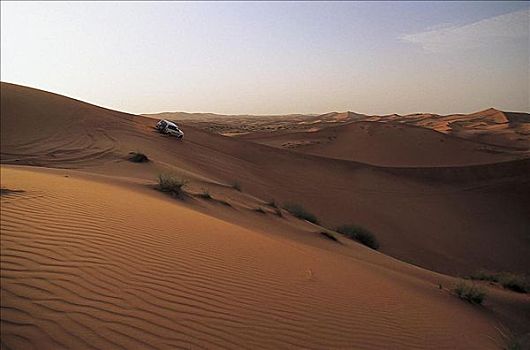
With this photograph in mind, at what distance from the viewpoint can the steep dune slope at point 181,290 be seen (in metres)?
3.19

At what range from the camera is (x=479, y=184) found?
21.1 m

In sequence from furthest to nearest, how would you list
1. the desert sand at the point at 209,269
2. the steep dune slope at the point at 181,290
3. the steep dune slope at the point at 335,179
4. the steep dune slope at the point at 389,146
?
1. the steep dune slope at the point at 389,146
2. the steep dune slope at the point at 335,179
3. the desert sand at the point at 209,269
4. the steep dune slope at the point at 181,290

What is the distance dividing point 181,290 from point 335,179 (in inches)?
674

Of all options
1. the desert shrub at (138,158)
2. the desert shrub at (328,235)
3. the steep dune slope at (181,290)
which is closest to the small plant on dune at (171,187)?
the steep dune slope at (181,290)

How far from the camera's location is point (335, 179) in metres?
20.6

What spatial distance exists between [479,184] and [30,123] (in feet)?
72.7

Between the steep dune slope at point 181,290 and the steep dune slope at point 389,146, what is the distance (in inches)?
928

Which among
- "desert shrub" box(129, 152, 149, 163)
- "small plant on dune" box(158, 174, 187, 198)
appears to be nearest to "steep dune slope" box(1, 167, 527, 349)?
"small plant on dune" box(158, 174, 187, 198)

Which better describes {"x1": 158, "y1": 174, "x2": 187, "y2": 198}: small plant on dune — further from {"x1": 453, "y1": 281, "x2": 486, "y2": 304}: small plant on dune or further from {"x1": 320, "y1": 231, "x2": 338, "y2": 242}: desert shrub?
{"x1": 453, "y1": 281, "x2": 486, "y2": 304}: small plant on dune

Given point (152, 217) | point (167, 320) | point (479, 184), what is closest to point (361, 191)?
point (479, 184)

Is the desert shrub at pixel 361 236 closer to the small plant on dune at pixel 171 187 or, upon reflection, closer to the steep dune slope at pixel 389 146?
the small plant on dune at pixel 171 187

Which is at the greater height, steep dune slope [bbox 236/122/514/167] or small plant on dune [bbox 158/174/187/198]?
steep dune slope [bbox 236/122/514/167]

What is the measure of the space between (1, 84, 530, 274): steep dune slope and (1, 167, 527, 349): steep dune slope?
18.3 ft

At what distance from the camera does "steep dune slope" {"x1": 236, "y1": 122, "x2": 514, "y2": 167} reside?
3023 cm
